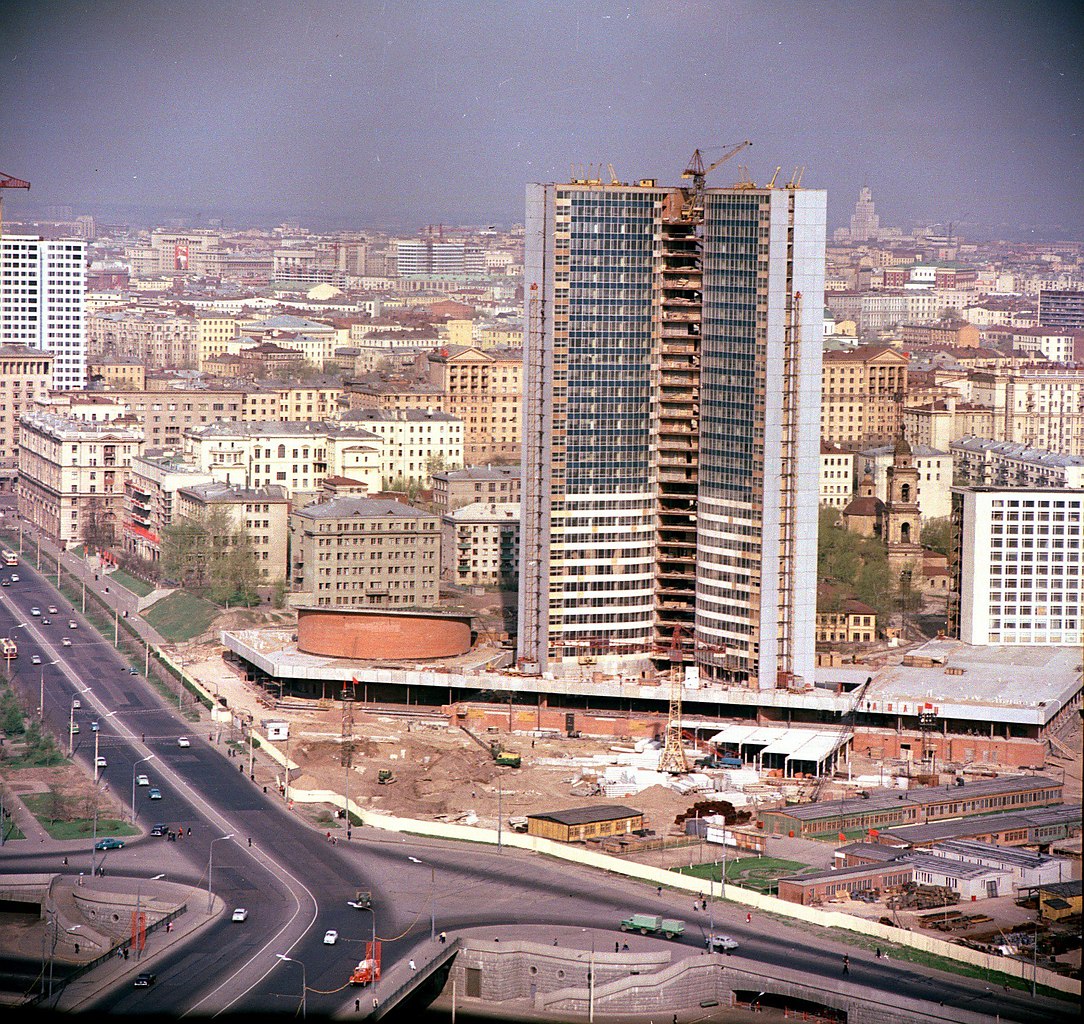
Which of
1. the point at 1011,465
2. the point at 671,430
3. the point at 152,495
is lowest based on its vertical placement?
the point at 152,495

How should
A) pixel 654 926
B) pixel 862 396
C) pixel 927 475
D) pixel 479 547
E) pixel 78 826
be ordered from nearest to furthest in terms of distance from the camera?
1. pixel 654 926
2. pixel 78 826
3. pixel 479 547
4. pixel 927 475
5. pixel 862 396

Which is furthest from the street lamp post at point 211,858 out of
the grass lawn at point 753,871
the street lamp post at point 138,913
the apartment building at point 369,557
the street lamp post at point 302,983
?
the apartment building at point 369,557

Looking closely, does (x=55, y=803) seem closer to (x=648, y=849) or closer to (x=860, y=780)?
(x=648, y=849)

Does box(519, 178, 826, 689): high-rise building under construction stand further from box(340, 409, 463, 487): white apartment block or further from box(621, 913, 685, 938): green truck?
box(340, 409, 463, 487): white apartment block

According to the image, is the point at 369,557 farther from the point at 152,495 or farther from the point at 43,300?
the point at 43,300

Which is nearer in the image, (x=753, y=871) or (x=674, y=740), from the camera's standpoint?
(x=753, y=871)

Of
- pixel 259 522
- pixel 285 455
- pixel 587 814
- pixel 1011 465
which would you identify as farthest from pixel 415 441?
pixel 587 814

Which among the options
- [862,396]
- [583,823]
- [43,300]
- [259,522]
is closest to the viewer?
[583,823]
